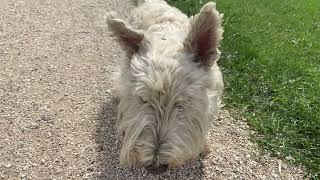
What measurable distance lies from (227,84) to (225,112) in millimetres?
852

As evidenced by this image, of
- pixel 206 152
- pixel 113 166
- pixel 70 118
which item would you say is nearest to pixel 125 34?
pixel 113 166

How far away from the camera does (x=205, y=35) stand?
525cm

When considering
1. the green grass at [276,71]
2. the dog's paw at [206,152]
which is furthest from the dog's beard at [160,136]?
the green grass at [276,71]

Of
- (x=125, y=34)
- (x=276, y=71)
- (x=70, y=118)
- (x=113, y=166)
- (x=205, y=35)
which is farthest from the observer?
(x=276, y=71)

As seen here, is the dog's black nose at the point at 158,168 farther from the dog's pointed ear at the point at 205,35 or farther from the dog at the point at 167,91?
the dog's pointed ear at the point at 205,35

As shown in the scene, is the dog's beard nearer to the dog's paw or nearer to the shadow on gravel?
the shadow on gravel

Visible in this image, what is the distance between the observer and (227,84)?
829 centimetres

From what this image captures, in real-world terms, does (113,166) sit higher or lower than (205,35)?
lower

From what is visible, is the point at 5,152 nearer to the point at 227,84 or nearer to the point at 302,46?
the point at 227,84

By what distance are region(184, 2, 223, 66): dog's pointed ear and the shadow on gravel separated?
168cm

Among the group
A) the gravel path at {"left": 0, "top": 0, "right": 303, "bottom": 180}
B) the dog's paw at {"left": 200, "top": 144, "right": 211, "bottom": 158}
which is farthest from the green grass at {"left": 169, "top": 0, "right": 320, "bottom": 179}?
the dog's paw at {"left": 200, "top": 144, "right": 211, "bottom": 158}

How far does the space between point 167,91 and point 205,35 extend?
2.74ft

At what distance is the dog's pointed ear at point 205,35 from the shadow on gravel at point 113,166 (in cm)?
168

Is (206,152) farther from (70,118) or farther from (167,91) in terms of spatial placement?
(70,118)
